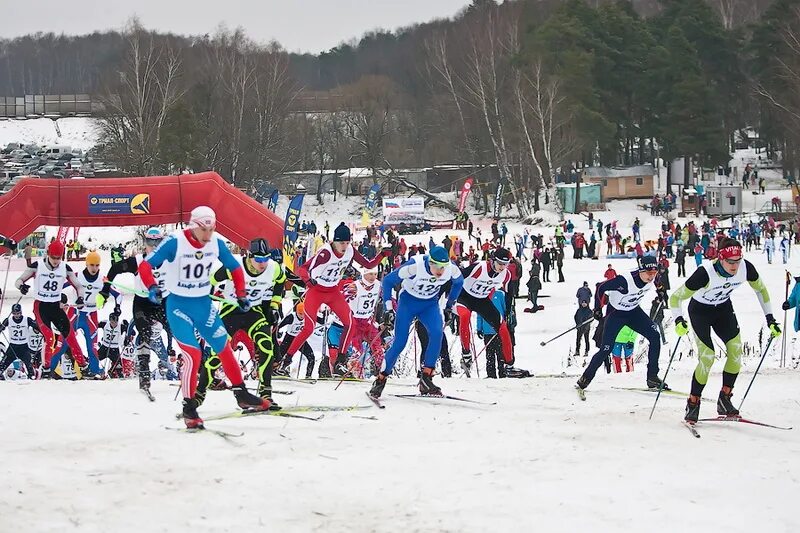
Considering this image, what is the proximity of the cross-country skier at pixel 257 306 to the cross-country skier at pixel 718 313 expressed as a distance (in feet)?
13.0

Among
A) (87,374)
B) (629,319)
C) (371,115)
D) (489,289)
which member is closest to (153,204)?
(87,374)

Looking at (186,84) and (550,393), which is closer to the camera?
(550,393)

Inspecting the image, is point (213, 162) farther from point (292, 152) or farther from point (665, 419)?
point (665, 419)

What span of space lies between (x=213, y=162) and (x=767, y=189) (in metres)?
33.8

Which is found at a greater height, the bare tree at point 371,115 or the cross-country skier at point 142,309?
the bare tree at point 371,115

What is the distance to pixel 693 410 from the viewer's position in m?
9.82

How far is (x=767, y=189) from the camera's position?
219ft

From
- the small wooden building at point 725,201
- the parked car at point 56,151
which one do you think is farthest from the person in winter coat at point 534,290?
the parked car at point 56,151

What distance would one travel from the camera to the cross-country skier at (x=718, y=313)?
386 inches

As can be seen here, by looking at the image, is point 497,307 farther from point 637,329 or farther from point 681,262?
point 681,262

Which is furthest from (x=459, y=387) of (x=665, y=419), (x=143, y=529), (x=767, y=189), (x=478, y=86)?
(x=767, y=189)

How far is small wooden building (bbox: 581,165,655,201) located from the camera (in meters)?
65.8

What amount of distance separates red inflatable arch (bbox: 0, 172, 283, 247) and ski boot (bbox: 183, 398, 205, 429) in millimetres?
25237

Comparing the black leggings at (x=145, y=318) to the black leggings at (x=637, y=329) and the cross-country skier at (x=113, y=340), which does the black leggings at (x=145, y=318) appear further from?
the black leggings at (x=637, y=329)
